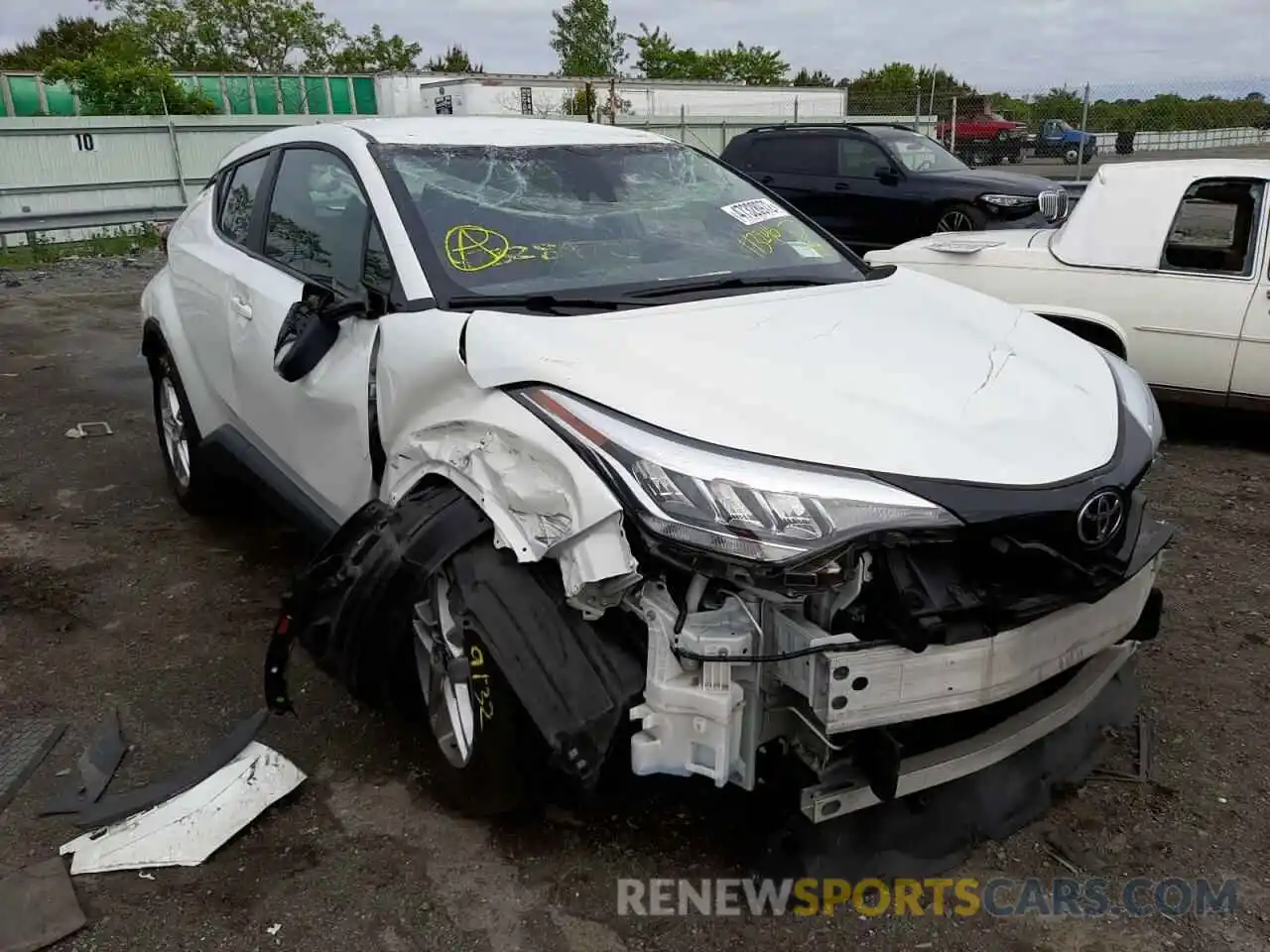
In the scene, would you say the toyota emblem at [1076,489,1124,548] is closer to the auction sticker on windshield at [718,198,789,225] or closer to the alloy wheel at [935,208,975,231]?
the auction sticker on windshield at [718,198,789,225]

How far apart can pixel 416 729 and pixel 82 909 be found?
Answer: 981 millimetres

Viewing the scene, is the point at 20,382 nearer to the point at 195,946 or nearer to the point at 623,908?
the point at 195,946

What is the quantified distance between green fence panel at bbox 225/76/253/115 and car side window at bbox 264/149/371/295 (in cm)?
3135

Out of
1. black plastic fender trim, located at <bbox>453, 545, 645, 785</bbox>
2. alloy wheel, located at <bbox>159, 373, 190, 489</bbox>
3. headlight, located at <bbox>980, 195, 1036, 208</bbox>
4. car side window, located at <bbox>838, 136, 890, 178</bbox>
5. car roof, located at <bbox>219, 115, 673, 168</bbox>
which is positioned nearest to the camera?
black plastic fender trim, located at <bbox>453, 545, 645, 785</bbox>

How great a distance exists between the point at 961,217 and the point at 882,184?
0.95 meters

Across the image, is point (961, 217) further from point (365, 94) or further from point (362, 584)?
point (365, 94)

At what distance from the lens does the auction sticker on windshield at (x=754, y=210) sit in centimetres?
358

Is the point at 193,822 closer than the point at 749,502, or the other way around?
the point at 749,502

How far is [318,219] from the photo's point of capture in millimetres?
3555

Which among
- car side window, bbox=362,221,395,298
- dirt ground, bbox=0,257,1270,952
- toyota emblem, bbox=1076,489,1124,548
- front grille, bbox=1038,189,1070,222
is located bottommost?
dirt ground, bbox=0,257,1270,952

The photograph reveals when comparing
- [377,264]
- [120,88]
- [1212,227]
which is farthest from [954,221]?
[120,88]

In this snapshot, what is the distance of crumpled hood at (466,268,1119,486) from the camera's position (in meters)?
2.20

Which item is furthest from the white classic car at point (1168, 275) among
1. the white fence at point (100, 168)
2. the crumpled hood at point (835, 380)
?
the white fence at point (100, 168)

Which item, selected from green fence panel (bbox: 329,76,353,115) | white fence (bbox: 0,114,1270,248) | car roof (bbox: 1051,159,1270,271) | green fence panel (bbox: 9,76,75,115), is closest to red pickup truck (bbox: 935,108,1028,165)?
white fence (bbox: 0,114,1270,248)
